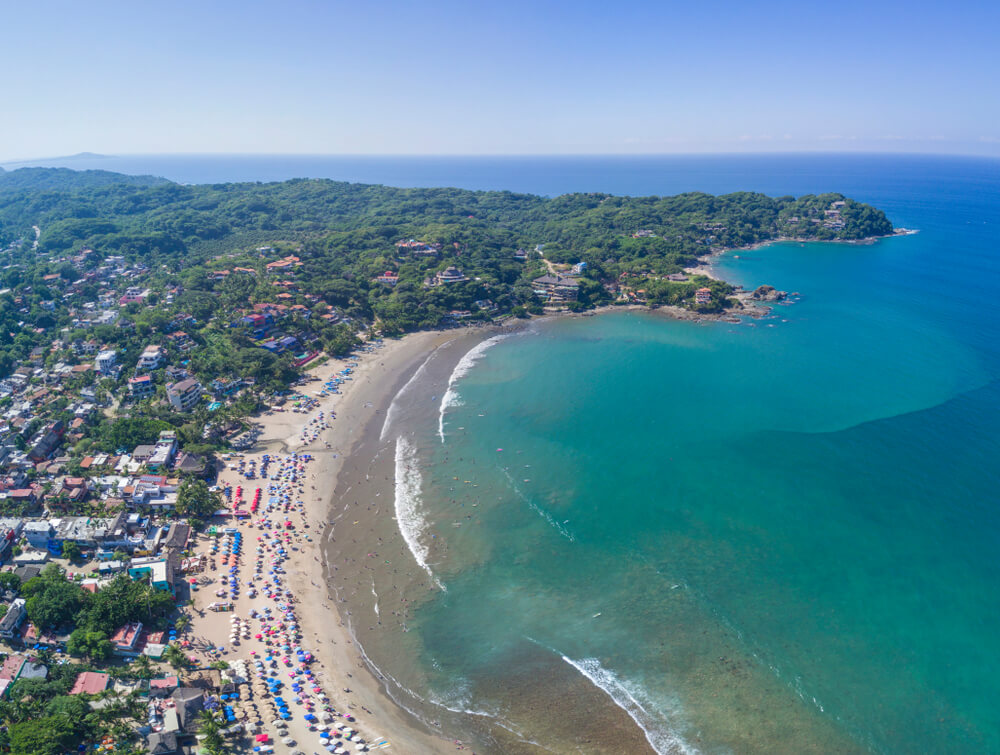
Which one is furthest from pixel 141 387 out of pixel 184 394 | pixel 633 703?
pixel 633 703

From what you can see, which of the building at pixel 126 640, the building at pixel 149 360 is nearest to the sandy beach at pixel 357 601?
the building at pixel 126 640

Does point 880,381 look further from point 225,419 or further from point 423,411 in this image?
point 225,419

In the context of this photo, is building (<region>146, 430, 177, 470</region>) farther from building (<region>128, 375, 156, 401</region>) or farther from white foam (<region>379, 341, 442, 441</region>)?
white foam (<region>379, 341, 442, 441</region>)

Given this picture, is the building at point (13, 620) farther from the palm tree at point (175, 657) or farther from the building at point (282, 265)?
the building at point (282, 265)

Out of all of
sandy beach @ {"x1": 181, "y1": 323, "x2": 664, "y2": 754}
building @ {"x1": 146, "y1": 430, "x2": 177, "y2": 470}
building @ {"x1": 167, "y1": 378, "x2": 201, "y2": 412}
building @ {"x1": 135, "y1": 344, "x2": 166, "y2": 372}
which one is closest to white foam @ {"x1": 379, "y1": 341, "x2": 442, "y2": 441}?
sandy beach @ {"x1": 181, "y1": 323, "x2": 664, "y2": 754}

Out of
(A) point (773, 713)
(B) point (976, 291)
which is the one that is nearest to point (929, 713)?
(A) point (773, 713)

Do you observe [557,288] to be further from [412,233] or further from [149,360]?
[149,360]
